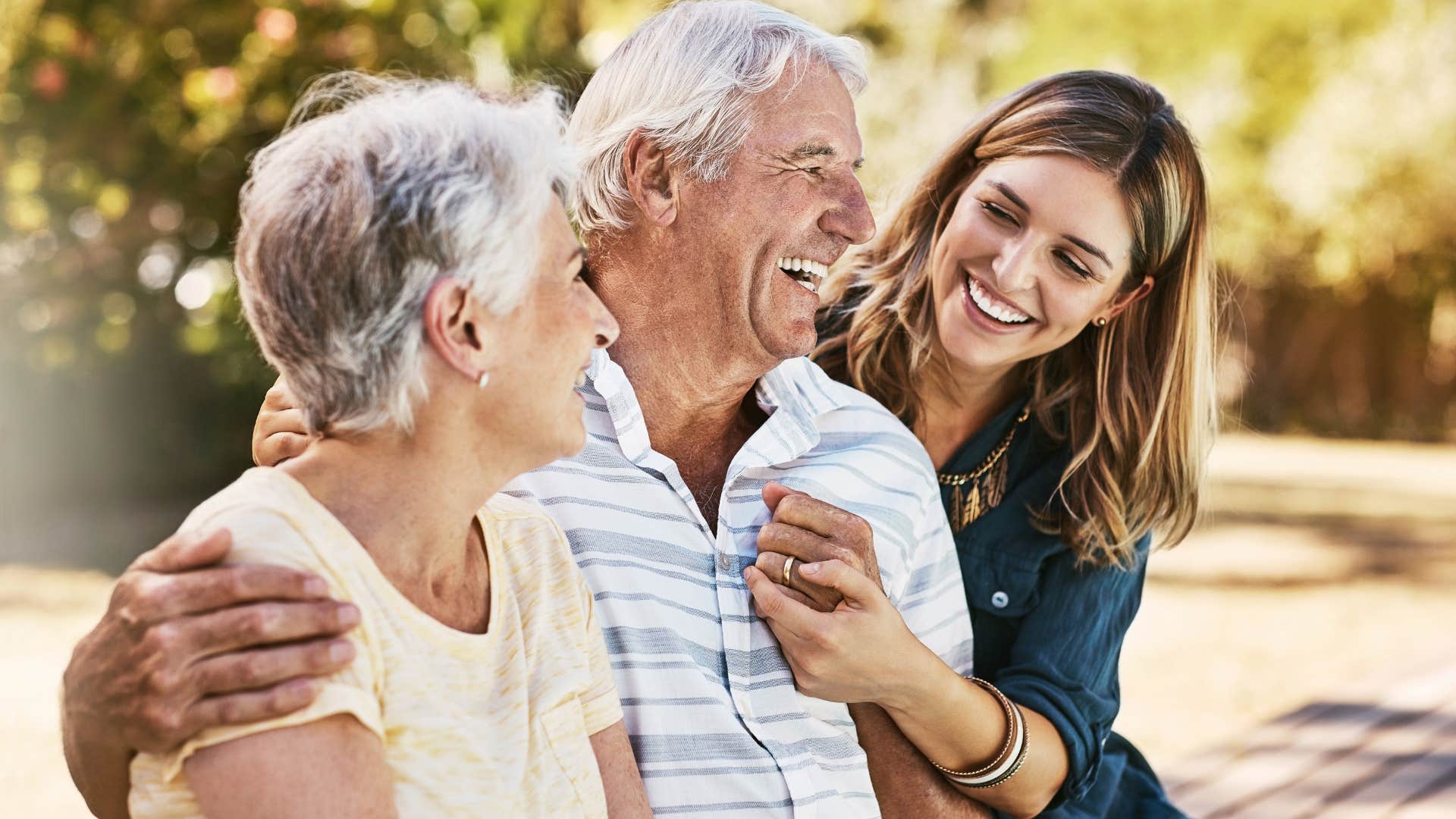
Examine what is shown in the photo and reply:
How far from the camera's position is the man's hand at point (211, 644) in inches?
50.1

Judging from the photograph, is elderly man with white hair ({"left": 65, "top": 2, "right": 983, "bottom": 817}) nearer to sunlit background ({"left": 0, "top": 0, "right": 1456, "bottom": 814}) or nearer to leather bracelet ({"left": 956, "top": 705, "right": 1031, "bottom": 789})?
leather bracelet ({"left": 956, "top": 705, "right": 1031, "bottom": 789})

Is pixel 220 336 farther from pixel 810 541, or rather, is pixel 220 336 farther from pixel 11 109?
pixel 810 541

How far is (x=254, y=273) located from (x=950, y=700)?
1188 mm

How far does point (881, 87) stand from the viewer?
10.6 m

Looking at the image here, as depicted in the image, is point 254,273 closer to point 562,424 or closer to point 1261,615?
point 562,424

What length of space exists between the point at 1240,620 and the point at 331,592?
6955 millimetres

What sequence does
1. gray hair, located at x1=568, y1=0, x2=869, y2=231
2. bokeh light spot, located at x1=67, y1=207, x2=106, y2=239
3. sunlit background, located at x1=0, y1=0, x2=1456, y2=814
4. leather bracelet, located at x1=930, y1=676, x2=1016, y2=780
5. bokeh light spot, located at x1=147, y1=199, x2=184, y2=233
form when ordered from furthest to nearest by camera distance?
1. bokeh light spot, located at x1=147, y1=199, x2=184, y2=233
2. bokeh light spot, located at x1=67, y1=207, x2=106, y2=239
3. sunlit background, located at x1=0, y1=0, x2=1456, y2=814
4. leather bracelet, located at x1=930, y1=676, x2=1016, y2=780
5. gray hair, located at x1=568, y1=0, x2=869, y2=231

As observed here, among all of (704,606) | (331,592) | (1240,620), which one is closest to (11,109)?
(704,606)

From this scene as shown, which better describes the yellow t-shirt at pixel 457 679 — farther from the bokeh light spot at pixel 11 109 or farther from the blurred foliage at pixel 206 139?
the bokeh light spot at pixel 11 109

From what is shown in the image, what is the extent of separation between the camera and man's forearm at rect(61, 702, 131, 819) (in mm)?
1412

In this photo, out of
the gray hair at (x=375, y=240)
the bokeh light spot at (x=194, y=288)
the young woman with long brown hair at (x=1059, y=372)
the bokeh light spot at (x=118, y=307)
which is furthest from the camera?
the bokeh light spot at (x=194, y=288)

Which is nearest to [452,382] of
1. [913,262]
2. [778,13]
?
[778,13]

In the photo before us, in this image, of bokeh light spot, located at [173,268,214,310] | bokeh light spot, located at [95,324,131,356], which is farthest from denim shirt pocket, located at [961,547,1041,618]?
bokeh light spot, located at [95,324,131,356]

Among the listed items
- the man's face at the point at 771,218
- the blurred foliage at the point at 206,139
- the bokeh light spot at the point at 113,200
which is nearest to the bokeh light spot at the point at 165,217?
the blurred foliage at the point at 206,139
